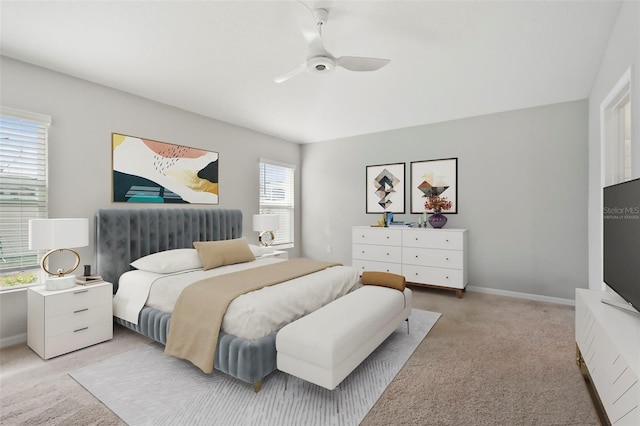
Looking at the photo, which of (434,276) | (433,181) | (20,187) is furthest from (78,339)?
(433,181)

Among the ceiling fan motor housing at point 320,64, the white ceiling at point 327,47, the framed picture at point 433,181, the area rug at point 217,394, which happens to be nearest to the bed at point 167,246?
the area rug at point 217,394

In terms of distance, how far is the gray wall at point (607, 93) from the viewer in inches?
78.0

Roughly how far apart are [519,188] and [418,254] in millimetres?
1642

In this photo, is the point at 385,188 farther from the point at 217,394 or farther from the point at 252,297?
the point at 217,394

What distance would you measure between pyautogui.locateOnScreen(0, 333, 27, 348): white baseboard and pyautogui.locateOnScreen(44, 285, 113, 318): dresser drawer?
68 centimetres

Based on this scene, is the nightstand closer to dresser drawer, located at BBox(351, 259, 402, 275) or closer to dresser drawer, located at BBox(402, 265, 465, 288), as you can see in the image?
dresser drawer, located at BBox(351, 259, 402, 275)

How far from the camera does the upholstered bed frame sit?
205 centimetres

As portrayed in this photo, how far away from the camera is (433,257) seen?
442 cm

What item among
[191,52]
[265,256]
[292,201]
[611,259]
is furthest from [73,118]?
[611,259]

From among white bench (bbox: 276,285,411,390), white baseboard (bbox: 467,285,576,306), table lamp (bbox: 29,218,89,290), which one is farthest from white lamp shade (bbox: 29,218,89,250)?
white baseboard (bbox: 467,285,576,306)

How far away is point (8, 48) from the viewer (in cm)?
263

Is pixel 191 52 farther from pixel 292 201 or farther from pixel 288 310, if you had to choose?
pixel 292 201

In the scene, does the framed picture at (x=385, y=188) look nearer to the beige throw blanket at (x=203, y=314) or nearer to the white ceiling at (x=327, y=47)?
the white ceiling at (x=327, y=47)

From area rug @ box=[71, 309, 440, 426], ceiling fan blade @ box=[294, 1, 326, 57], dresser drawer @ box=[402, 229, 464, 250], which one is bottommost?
area rug @ box=[71, 309, 440, 426]
